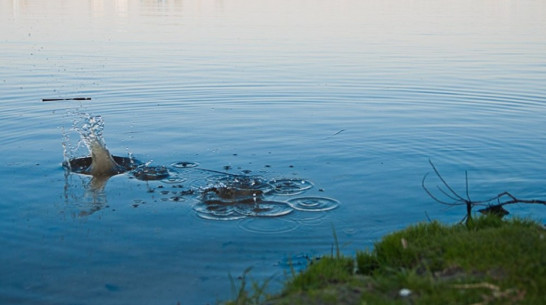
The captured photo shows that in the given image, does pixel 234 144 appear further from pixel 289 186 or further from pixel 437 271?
pixel 437 271

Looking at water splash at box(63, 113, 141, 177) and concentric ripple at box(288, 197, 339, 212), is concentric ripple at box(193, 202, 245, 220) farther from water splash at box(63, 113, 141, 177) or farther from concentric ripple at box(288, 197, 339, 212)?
water splash at box(63, 113, 141, 177)

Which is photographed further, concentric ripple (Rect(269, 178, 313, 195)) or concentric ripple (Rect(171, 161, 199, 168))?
concentric ripple (Rect(171, 161, 199, 168))

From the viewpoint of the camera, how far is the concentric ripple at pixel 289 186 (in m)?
11.4

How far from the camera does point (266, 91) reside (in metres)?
21.5

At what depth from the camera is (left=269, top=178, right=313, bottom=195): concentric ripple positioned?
1141cm

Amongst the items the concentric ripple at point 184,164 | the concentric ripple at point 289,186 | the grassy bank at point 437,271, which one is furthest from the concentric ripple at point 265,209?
the grassy bank at point 437,271

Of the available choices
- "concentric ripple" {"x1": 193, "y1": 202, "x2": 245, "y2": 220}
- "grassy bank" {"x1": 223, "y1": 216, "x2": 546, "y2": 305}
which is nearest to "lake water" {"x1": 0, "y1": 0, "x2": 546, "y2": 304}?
"concentric ripple" {"x1": 193, "y1": 202, "x2": 245, "y2": 220}

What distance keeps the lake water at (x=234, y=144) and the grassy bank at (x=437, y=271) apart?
3.59 ft

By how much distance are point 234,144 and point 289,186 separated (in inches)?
128

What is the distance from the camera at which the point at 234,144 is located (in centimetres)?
1467

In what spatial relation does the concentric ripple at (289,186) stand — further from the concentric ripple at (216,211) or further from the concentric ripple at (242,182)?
the concentric ripple at (216,211)

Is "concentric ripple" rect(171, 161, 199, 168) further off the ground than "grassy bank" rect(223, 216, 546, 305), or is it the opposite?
"grassy bank" rect(223, 216, 546, 305)

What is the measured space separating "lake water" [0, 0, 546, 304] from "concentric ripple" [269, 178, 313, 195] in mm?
151

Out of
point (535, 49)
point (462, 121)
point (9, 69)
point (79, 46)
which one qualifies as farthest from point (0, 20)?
point (462, 121)
